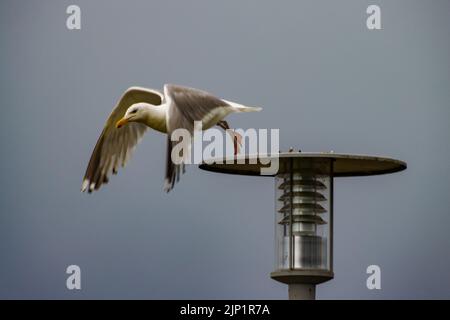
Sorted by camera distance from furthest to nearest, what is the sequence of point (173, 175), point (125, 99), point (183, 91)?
point (125, 99) → point (183, 91) → point (173, 175)

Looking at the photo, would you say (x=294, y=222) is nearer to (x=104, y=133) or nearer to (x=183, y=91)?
(x=183, y=91)

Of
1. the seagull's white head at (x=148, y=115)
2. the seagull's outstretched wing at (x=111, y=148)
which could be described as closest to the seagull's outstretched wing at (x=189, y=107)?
the seagull's white head at (x=148, y=115)

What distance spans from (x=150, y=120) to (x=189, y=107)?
1.05 meters

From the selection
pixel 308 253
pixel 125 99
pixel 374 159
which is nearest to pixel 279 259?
pixel 308 253

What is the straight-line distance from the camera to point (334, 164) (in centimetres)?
1952

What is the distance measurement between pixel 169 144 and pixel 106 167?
15.9 ft

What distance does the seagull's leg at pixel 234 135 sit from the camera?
70.6ft

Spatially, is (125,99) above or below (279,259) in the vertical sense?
above

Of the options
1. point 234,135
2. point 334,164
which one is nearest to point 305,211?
point 334,164

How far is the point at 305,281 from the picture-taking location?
19156mm

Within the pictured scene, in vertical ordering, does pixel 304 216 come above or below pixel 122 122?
below

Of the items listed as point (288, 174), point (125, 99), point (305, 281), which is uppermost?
point (125, 99)

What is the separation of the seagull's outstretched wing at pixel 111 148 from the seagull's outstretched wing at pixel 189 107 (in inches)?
106

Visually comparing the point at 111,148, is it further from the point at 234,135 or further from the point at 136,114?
the point at 234,135
